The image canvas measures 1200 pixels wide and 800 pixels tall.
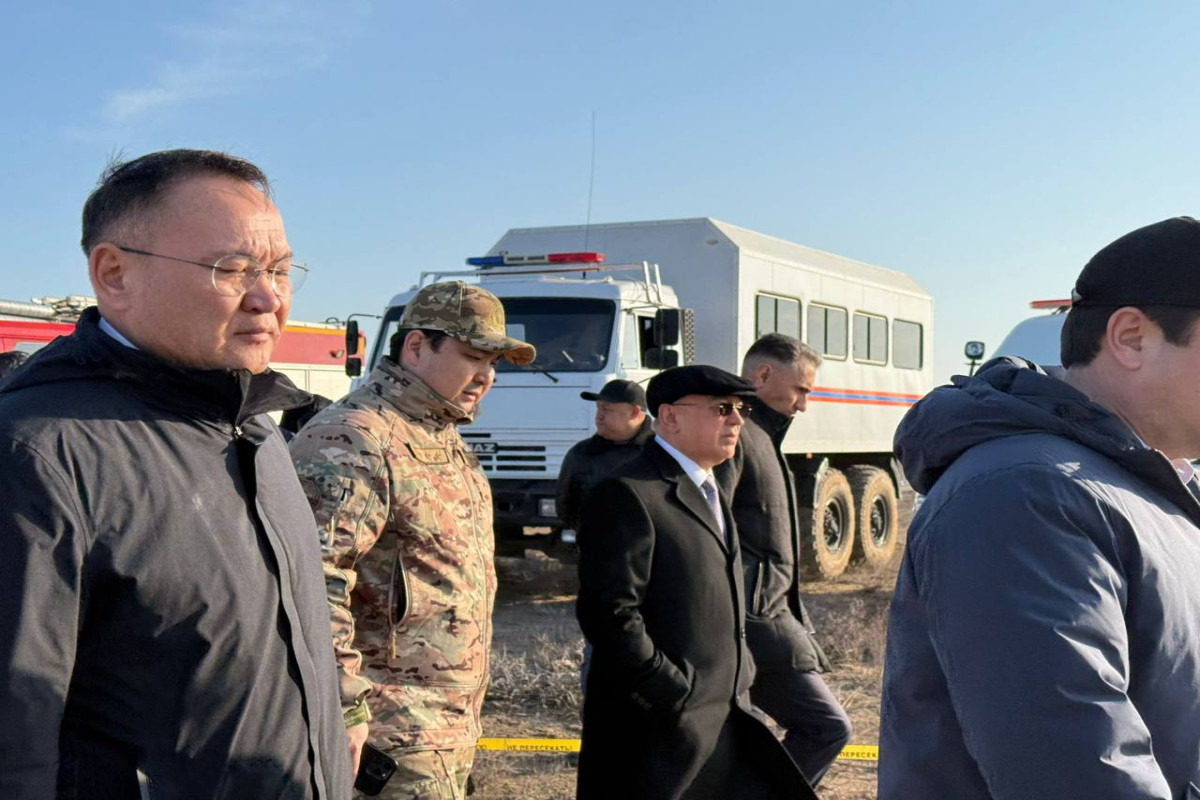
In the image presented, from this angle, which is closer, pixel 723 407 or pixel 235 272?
pixel 235 272

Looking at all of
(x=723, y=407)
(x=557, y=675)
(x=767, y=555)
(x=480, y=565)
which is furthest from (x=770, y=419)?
(x=480, y=565)

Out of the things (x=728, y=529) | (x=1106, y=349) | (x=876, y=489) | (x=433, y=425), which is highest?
(x=1106, y=349)

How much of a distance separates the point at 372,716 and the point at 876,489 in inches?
445

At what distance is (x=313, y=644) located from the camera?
2041 mm

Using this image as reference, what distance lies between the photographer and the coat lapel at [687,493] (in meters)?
3.72

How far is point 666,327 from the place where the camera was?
32.5ft

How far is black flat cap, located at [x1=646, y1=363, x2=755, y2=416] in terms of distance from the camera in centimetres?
392

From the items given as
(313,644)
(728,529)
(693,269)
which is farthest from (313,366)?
(313,644)

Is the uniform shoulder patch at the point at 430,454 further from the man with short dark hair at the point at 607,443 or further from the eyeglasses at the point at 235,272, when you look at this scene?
the man with short dark hair at the point at 607,443

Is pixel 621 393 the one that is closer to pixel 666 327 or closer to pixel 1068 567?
pixel 666 327

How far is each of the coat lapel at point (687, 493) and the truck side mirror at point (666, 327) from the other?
608 cm

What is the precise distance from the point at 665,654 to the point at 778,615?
1123 millimetres

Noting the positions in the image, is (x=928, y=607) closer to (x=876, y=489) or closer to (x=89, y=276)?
(x=89, y=276)

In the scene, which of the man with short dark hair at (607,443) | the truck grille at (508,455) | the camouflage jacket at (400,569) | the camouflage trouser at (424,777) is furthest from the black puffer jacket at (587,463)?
the camouflage trouser at (424,777)
